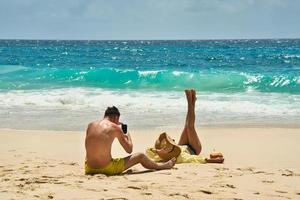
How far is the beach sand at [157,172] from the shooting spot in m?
5.75

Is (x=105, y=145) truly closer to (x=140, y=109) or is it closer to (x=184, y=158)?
(x=184, y=158)

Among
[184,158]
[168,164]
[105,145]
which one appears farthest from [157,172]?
[184,158]

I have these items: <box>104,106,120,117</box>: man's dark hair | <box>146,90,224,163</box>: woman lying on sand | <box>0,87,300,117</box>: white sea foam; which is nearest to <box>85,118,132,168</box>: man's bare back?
<box>104,106,120,117</box>: man's dark hair

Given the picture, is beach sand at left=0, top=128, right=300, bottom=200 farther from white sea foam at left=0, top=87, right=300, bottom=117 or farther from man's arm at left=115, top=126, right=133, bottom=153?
white sea foam at left=0, top=87, right=300, bottom=117

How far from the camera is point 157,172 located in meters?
6.95

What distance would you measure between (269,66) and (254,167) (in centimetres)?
2590

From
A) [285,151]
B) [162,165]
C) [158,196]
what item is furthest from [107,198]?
[285,151]

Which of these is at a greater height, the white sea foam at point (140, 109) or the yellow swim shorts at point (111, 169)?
the white sea foam at point (140, 109)

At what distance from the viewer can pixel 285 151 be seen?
8.77 m

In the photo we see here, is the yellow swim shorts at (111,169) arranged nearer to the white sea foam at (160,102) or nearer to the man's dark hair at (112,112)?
the man's dark hair at (112,112)

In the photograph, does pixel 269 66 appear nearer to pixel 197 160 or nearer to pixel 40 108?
pixel 40 108

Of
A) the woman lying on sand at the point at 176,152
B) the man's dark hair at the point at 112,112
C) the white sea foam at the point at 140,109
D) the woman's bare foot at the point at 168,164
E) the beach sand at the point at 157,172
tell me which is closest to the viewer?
the beach sand at the point at 157,172

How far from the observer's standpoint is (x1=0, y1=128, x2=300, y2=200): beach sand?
575 centimetres

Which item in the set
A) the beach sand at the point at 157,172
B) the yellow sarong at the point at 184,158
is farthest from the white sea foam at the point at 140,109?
the yellow sarong at the point at 184,158
